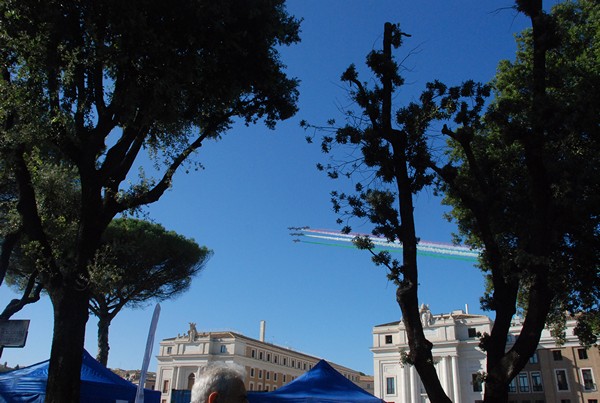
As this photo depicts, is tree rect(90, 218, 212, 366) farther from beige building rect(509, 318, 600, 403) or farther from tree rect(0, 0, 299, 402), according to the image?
beige building rect(509, 318, 600, 403)

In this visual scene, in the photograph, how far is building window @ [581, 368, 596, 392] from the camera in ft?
158

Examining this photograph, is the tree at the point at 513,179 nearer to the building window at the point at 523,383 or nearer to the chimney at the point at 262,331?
the building window at the point at 523,383

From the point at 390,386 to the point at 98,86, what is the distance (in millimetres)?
59307

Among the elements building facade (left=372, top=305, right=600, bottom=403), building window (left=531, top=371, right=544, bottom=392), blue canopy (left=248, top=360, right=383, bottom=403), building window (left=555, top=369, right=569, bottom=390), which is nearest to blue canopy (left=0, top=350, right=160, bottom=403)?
blue canopy (left=248, top=360, right=383, bottom=403)

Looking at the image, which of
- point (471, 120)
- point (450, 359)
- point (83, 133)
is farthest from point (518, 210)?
point (450, 359)

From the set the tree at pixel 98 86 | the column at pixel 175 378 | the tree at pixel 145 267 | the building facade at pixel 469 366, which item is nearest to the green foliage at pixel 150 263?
the tree at pixel 145 267

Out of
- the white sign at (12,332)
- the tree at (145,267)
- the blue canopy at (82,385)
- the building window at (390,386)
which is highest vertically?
the tree at (145,267)

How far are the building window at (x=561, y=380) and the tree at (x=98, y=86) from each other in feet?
176

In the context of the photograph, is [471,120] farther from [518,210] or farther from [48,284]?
[48,284]

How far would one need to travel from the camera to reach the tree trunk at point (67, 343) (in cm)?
689

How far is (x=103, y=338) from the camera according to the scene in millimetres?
28062

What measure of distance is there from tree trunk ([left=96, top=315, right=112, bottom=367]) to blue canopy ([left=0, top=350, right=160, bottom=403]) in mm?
17752

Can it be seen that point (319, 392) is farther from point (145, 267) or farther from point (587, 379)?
Result: point (587, 379)

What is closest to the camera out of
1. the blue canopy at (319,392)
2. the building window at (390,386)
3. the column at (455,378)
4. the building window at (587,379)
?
the blue canopy at (319,392)
